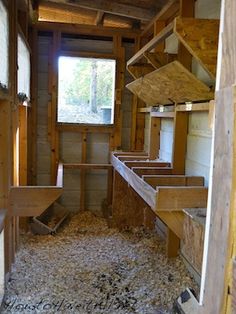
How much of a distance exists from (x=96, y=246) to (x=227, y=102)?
2.82 metres

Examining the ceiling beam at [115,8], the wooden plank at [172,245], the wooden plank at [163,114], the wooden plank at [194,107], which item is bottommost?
the wooden plank at [172,245]

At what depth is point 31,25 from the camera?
391 centimetres

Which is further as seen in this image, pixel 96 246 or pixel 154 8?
pixel 154 8

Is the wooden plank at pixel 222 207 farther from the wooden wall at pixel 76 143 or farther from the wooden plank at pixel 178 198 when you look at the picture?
the wooden wall at pixel 76 143

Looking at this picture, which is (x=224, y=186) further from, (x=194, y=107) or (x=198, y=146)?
(x=198, y=146)

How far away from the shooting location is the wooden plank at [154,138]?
3.63 metres

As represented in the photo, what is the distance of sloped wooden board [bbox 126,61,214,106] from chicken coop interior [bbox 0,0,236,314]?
0.01 metres

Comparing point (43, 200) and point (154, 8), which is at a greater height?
point (154, 8)

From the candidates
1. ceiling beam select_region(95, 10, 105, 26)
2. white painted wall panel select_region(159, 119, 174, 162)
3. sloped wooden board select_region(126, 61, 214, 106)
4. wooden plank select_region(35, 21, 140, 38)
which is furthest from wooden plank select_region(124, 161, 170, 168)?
ceiling beam select_region(95, 10, 105, 26)

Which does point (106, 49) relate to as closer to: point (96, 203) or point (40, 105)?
point (40, 105)

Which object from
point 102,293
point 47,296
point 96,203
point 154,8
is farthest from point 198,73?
point 96,203

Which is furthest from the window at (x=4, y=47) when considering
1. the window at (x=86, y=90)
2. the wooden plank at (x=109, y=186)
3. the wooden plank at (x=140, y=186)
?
the wooden plank at (x=109, y=186)

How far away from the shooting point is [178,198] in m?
2.04

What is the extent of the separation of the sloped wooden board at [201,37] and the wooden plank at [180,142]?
916 mm
